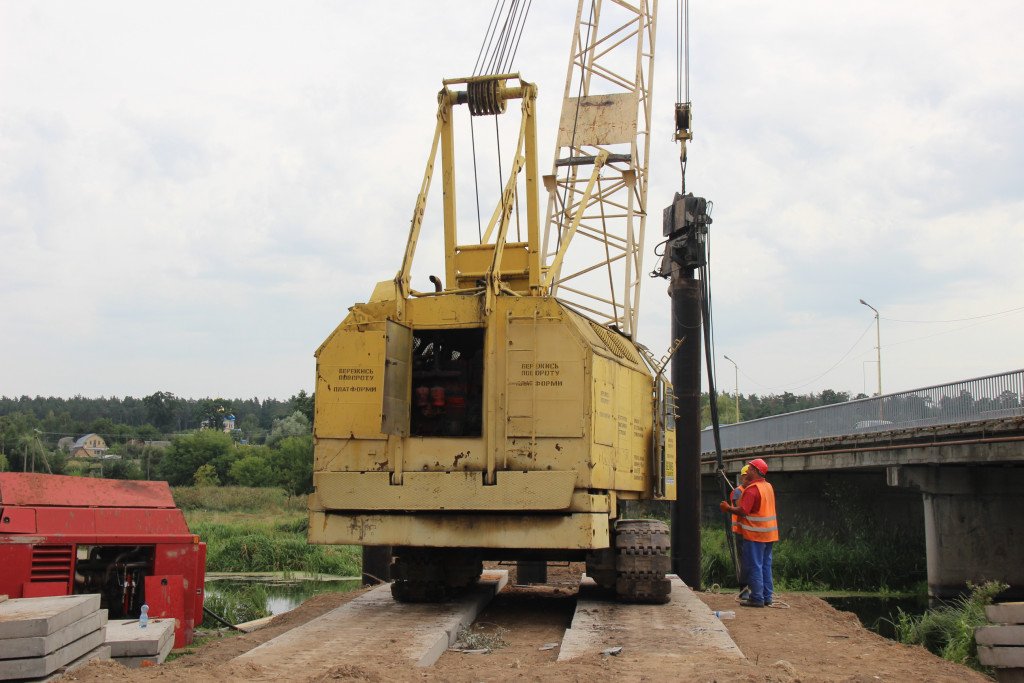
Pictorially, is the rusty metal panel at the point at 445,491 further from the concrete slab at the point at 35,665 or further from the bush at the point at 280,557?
the bush at the point at 280,557

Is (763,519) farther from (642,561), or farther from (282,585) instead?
(282,585)

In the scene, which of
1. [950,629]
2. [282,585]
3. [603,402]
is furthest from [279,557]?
[603,402]

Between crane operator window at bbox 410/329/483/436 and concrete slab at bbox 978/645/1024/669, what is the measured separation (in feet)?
16.2

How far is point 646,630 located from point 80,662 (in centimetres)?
450

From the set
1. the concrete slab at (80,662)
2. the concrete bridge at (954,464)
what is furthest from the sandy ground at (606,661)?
the concrete bridge at (954,464)

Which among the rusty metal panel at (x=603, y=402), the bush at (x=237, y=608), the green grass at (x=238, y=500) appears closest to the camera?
the rusty metal panel at (x=603, y=402)

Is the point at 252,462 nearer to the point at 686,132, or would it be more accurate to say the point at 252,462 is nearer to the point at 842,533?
the point at 842,533

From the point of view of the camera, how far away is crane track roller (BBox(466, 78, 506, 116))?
12211 mm

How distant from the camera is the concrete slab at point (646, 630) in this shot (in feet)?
25.9

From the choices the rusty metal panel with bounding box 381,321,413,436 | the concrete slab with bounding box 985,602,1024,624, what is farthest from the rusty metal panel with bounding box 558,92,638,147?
the concrete slab with bounding box 985,602,1024,624

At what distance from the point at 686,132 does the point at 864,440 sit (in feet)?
36.7

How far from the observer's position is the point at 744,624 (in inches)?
421

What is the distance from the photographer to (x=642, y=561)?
10.6 metres

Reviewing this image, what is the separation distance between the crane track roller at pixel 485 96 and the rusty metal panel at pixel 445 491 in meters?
4.75
